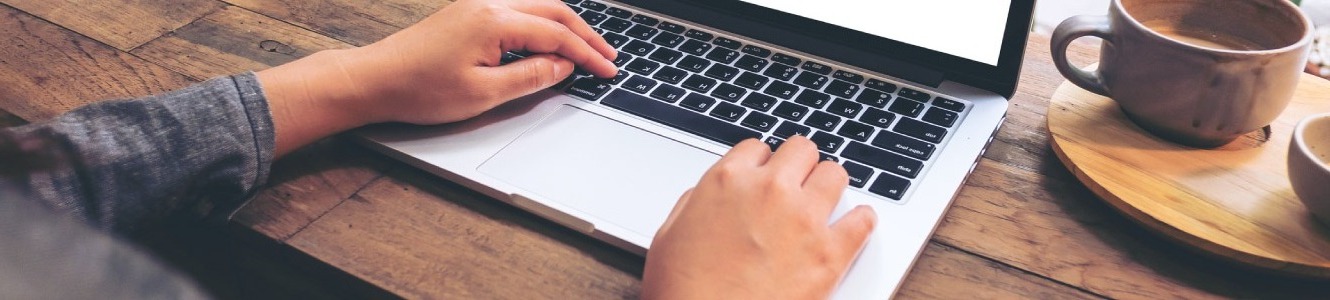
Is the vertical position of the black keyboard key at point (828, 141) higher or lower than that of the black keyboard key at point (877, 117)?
lower

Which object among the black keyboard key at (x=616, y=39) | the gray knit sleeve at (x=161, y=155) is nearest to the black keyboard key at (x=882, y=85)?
the black keyboard key at (x=616, y=39)

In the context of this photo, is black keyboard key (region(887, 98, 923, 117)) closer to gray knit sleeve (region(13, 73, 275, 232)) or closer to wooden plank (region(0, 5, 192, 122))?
gray knit sleeve (region(13, 73, 275, 232))

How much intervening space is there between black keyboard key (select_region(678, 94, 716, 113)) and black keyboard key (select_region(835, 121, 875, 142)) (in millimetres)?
97

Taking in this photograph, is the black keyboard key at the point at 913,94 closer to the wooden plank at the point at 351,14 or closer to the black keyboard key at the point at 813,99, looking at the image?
the black keyboard key at the point at 813,99

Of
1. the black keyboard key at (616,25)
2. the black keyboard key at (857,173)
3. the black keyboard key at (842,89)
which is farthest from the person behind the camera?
the black keyboard key at (616,25)

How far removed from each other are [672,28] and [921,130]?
0.24 meters

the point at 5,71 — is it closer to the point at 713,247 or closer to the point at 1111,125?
the point at 713,247

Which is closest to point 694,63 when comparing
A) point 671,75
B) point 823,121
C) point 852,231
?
point 671,75

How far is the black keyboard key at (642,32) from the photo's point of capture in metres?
0.79

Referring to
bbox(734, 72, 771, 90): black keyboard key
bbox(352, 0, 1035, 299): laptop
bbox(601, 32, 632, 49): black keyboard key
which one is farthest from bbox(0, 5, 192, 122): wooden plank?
bbox(734, 72, 771, 90): black keyboard key

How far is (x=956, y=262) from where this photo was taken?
0.56 m

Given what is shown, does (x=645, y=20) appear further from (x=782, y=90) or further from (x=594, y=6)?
(x=782, y=90)

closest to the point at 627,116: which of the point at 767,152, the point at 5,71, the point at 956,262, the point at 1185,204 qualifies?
the point at 767,152

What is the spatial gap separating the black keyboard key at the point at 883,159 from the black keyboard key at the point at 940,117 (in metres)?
0.06
